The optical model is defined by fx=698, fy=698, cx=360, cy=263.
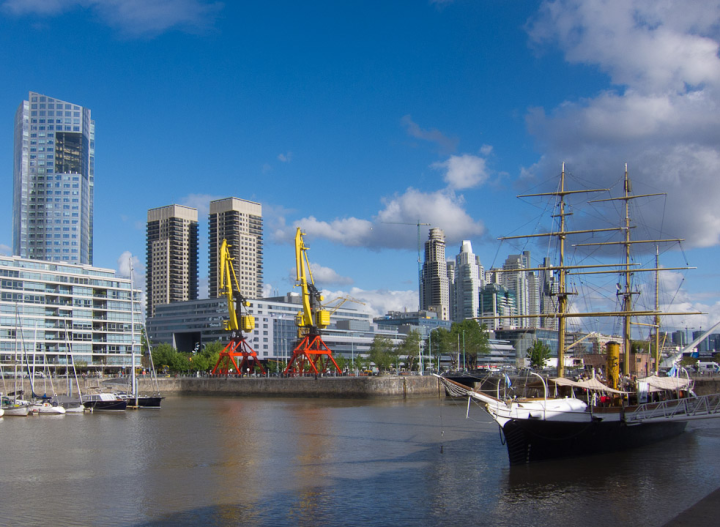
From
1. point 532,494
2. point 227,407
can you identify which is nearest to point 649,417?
point 532,494

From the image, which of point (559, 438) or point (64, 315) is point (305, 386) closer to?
point (64, 315)

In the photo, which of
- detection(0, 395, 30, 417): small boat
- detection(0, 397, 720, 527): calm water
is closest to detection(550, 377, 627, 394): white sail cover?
detection(0, 397, 720, 527): calm water

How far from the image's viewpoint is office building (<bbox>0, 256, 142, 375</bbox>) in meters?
123

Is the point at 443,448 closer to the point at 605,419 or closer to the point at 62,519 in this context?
the point at 605,419

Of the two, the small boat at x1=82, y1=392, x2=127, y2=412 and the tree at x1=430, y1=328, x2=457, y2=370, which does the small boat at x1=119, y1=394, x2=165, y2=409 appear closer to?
the small boat at x1=82, y1=392, x2=127, y2=412

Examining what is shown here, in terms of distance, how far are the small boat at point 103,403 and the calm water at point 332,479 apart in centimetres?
2332

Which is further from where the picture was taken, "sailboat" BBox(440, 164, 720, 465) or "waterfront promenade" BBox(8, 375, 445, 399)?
"waterfront promenade" BBox(8, 375, 445, 399)

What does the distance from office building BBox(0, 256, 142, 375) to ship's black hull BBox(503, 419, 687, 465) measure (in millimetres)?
93708

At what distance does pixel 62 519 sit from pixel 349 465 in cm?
1585

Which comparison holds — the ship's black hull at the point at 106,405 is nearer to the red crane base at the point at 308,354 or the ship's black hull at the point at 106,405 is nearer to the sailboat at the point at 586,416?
the red crane base at the point at 308,354

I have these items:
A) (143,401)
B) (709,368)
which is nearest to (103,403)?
(143,401)

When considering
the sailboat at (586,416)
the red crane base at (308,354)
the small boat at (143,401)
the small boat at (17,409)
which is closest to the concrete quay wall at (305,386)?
the red crane base at (308,354)

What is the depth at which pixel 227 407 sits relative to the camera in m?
87.2

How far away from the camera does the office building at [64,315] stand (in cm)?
12300
